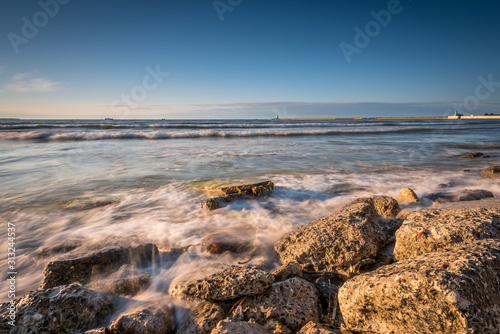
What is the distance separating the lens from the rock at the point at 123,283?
2268mm

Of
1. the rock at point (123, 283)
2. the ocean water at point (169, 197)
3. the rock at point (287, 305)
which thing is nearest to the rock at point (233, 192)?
the ocean water at point (169, 197)

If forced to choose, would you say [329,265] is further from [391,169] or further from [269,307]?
[391,169]

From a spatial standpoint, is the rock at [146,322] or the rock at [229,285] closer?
the rock at [146,322]

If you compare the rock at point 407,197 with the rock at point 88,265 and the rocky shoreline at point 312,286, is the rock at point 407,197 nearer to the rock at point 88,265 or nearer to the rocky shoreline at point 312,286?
the rocky shoreline at point 312,286

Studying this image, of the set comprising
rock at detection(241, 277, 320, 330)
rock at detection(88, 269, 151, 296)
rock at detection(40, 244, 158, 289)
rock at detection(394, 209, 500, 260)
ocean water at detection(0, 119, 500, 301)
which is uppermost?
rock at detection(394, 209, 500, 260)

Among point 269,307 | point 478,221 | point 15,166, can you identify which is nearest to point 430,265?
point 269,307

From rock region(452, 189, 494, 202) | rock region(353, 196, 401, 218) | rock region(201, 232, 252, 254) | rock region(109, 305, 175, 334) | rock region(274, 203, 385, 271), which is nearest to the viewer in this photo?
rock region(109, 305, 175, 334)

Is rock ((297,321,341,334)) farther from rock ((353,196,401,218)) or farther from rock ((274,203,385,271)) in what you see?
rock ((353,196,401,218))

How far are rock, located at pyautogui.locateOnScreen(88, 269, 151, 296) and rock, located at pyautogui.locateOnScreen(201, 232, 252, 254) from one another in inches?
29.8

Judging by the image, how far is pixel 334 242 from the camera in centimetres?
256

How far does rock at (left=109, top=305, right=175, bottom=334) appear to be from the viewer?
65.2 inches

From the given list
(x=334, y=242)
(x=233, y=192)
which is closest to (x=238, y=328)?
(x=334, y=242)

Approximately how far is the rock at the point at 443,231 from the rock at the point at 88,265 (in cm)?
263

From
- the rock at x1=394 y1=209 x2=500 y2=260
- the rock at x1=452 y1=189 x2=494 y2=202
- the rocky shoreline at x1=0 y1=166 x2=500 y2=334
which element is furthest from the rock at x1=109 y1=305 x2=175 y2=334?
the rock at x1=452 y1=189 x2=494 y2=202
